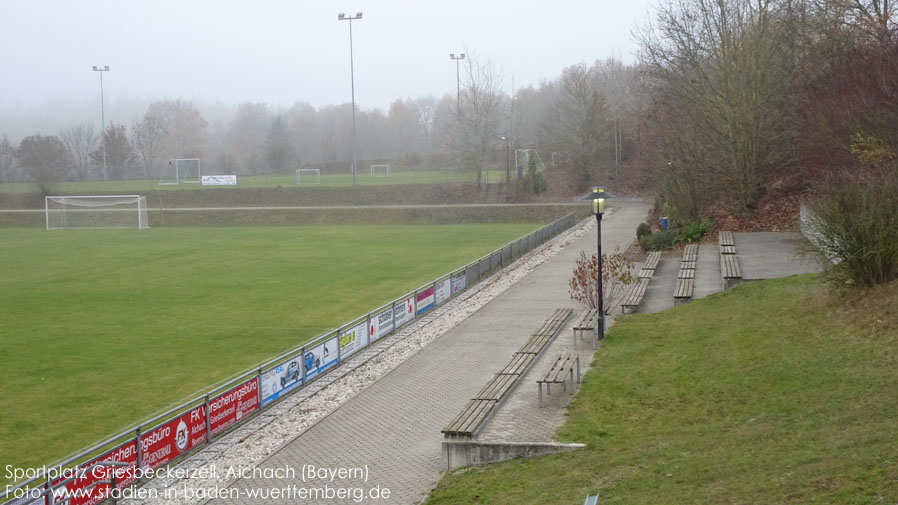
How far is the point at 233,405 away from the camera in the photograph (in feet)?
50.2

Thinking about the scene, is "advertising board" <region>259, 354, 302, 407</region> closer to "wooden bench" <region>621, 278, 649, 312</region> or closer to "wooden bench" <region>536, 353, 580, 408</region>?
"wooden bench" <region>536, 353, 580, 408</region>

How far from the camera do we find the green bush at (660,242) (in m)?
35.6

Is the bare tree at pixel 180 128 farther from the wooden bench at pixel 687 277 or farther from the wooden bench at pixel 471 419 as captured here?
the wooden bench at pixel 471 419

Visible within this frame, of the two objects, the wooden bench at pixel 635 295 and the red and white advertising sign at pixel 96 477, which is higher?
the wooden bench at pixel 635 295

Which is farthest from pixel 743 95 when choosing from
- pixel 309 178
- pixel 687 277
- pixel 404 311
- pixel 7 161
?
pixel 7 161

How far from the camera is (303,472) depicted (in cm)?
1262

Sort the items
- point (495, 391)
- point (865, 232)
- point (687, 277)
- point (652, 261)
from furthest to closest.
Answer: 1. point (652, 261)
2. point (687, 277)
3. point (865, 232)
4. point (495, 391)

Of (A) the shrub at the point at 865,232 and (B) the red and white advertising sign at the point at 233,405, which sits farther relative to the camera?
(A) the shrub at the point at 865,232

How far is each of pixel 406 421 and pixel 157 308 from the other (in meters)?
16.4

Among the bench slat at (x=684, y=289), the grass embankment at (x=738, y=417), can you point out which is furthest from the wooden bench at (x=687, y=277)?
the grass embankment at (x=738, y=417)

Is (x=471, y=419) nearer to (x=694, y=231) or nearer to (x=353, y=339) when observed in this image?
(x=353, y=339)

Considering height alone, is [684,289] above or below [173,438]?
above

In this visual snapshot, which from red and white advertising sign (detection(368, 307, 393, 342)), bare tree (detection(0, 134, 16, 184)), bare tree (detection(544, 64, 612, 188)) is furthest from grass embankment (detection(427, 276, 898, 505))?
bare tree (detection(0, 134, 16, 184))

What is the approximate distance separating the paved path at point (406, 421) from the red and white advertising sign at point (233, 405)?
161cm
